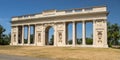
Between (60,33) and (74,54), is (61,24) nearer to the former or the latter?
(60,33)

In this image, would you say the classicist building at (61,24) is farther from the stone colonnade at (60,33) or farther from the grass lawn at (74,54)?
the grass lawn at (74,54)

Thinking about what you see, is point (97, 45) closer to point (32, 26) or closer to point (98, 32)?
point (98, 32)

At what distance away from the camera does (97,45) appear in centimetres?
5791

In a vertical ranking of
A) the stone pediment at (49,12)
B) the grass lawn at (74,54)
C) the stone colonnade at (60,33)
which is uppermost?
the stone pediment at (49,12)

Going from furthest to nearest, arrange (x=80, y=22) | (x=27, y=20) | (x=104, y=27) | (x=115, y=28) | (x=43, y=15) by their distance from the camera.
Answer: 1. (x=115, y=28)
2. (x=27, y=20)
3. (x=43, y=15)
4. (x=80, y=22)
5. (x=104, y=27)

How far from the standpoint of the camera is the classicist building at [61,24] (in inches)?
2291

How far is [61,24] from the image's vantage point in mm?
64750

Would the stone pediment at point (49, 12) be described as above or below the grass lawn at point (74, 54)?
above

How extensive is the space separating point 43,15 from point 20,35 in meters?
14.5

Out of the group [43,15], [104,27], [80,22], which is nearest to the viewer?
[104,27]

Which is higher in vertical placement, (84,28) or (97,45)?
(84,28)

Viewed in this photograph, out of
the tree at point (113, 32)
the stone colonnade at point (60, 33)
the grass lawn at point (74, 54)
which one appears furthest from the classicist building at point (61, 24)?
the tree at point (113, 32)

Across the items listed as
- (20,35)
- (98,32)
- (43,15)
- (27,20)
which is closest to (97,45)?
(98,32)

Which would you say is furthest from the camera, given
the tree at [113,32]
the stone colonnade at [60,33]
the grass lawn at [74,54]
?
the tree at [113,32]
